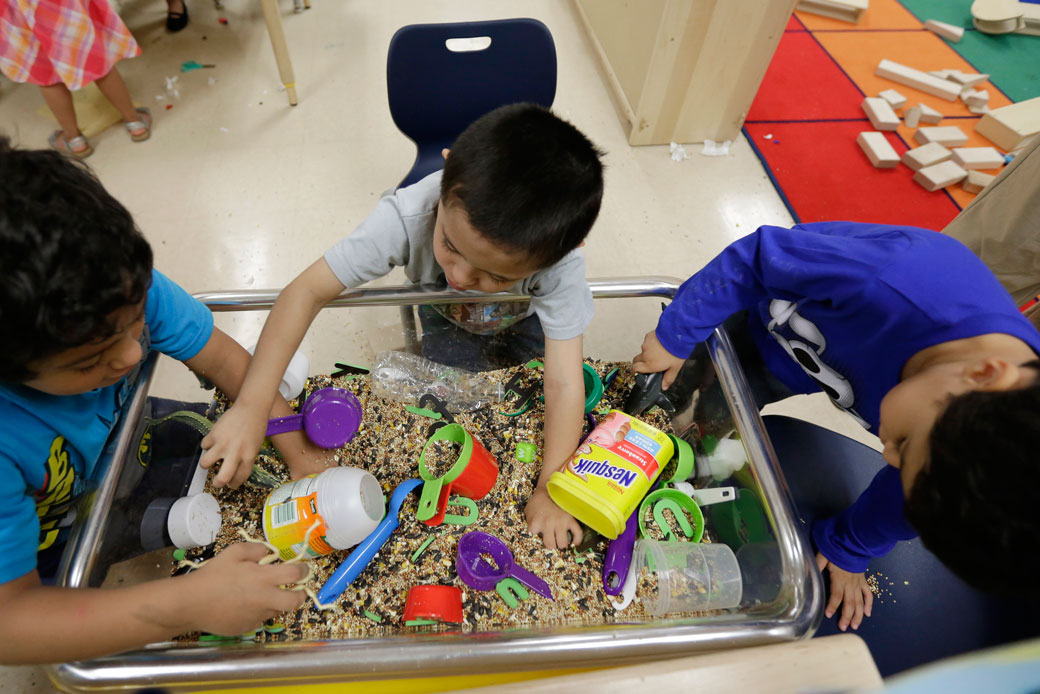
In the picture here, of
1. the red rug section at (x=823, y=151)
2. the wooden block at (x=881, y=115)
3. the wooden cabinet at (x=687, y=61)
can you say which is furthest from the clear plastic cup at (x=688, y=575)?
the wooden block at (x=881, y=115)

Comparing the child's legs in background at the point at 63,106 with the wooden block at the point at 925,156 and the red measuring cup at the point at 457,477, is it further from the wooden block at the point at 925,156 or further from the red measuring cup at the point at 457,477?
the wooden block at the point at 925,156

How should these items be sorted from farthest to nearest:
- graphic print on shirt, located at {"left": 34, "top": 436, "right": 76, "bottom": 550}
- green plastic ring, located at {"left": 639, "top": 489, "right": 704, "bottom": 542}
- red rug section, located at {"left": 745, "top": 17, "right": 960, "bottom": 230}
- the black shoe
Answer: the black shoe
red rug section, located at {"left": 745, "top": 17, "right": 960, "bottom": 230}
green plastic ring, located at {"left": 639, "top": 489, "right": 704, "bottom": 542}
graphic print on shirt, located at {"left": 34, "top": 436, "right": 76, "bottom": 550}

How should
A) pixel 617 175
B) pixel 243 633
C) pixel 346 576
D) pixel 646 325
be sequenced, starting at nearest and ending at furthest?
1. pixel 243 633
2. pixel 346 576
3. pixel 646 325
4. pixel 617 175

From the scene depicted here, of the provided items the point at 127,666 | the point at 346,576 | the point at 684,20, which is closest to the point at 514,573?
the point at 346,576

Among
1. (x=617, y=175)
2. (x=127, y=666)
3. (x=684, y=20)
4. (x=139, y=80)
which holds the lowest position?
(x=139, y=80)

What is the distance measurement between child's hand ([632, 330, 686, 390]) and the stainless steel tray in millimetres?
242

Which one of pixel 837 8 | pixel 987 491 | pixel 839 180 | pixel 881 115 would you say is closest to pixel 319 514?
pixel 987 491

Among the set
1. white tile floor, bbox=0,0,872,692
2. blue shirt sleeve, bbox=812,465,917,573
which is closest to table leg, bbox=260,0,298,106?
white tile floor, bbox=0,0,872,692

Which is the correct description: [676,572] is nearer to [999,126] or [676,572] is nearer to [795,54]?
[999,126]

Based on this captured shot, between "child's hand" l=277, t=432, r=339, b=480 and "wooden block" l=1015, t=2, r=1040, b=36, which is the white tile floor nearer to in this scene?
"child's hand" l=277, t=432, r=339, b=480

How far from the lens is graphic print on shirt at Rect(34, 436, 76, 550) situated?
66cm

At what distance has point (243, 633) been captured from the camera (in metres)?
0.67

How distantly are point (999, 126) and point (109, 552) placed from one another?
3.19 meters

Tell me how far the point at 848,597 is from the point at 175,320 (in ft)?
3.66
